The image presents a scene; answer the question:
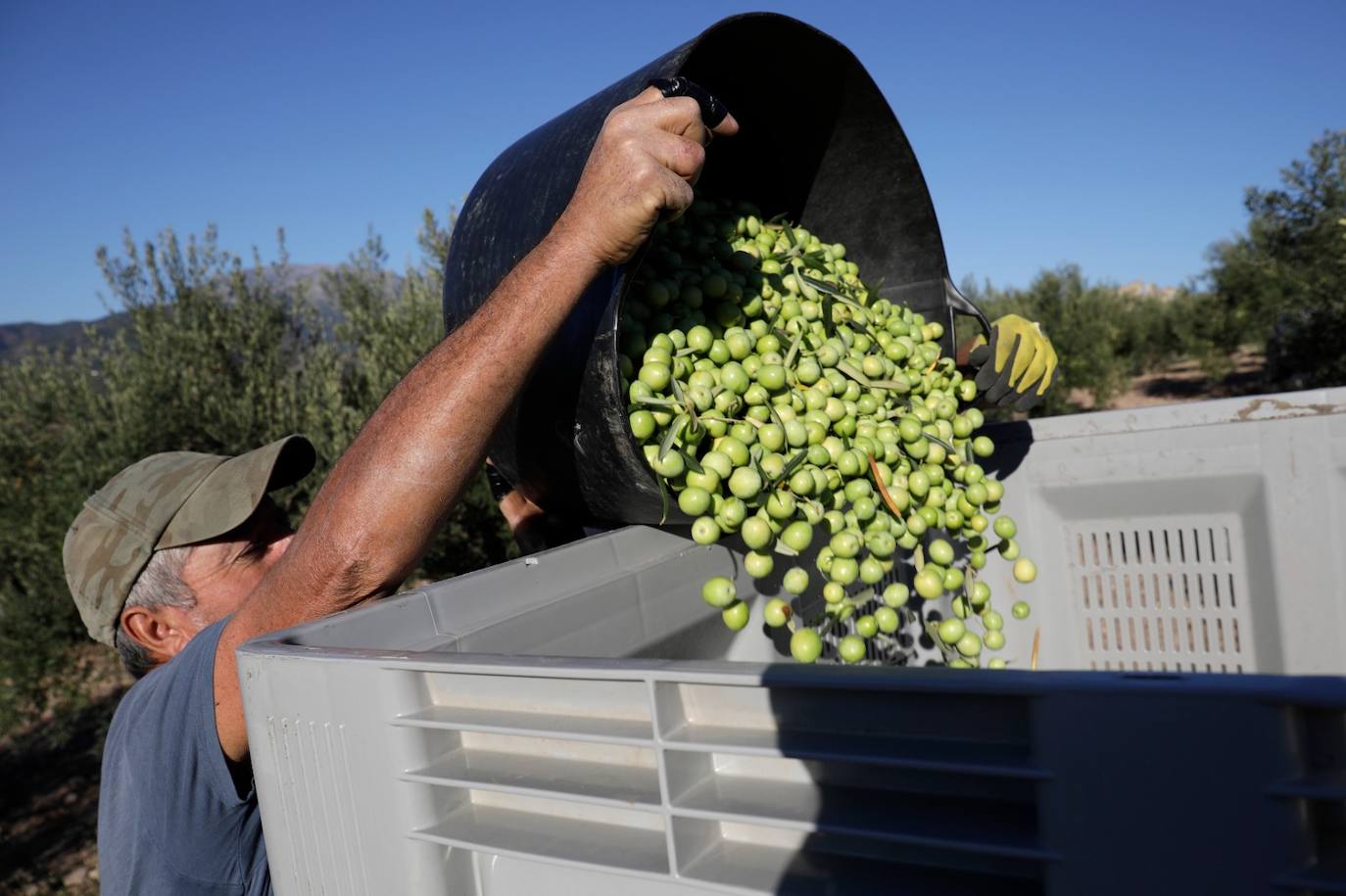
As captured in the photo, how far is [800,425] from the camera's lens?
5.30ft

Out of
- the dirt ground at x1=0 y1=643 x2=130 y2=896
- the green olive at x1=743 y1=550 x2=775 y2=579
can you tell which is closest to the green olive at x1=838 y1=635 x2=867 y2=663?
the green olive at x1=743 y1=550 x2=775 y2=579

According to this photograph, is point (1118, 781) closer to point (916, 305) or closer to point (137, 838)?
point (137, 838)

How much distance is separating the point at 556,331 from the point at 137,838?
126cm

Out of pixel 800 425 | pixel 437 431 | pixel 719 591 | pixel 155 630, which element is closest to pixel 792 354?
pixel 800 425

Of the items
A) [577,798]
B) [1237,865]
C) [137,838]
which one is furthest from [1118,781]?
[137,838]

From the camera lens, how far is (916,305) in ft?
7.99

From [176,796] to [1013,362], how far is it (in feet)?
7.31

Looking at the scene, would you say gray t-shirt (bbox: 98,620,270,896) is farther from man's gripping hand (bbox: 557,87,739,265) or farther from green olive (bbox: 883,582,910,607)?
green olive (bbox: 883,582,910,607)

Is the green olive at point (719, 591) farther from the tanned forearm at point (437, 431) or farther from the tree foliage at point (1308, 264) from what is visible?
the tree foliage at point (1308, 264)

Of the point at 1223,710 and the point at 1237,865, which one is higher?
the point at 1223,710

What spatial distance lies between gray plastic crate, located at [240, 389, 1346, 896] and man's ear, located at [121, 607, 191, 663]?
1182 mm

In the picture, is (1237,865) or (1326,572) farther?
(1326,572)

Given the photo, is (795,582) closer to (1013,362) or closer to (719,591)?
(719,591)

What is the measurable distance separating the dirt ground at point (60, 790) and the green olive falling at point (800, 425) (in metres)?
5.69
